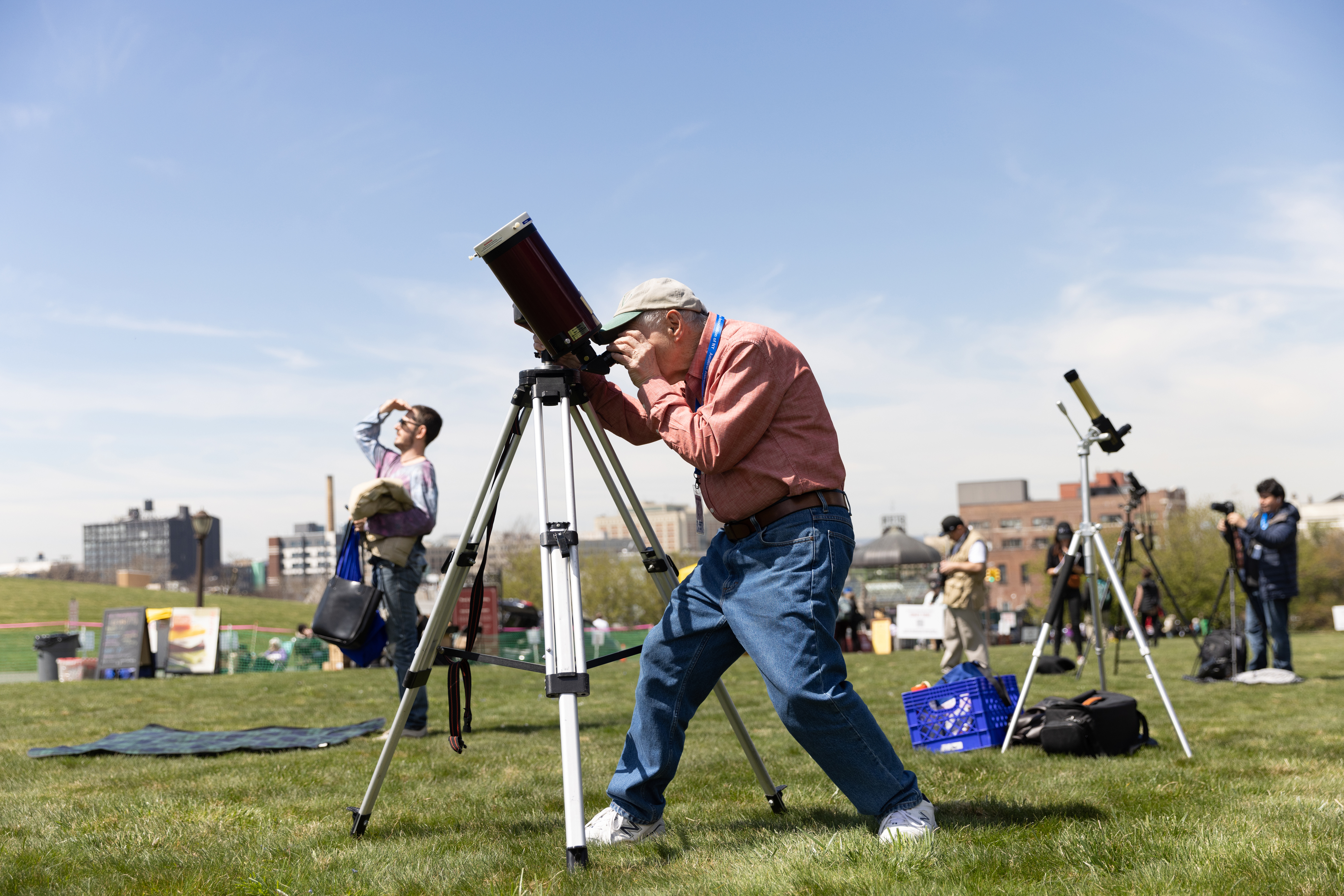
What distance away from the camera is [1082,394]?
19.3 ft

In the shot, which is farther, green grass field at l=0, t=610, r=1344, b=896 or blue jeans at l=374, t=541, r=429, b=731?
blue jeans at l=374, t=541, r=429, b=731

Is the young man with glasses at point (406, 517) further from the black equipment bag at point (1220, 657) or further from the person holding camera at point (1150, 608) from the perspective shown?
the person holding camera at point (1150, 608)

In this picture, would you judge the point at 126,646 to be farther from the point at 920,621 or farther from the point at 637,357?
the point at 637,357

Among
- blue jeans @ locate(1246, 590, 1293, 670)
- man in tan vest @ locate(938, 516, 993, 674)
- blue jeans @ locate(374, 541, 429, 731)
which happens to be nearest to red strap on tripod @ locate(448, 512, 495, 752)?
blue jeans @ locate(374, 541, 429, 731)

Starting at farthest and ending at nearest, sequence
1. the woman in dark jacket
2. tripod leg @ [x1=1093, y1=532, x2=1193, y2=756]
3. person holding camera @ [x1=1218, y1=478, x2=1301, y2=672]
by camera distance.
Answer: the woman in dark jacket < person holding camera @ [x1=1218, y1=478, x2=1301, y2=672] < tripod leg @ [x1=1093, y1=532, x2=1193, y2=756]

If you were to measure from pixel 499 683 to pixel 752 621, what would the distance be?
9.90 m

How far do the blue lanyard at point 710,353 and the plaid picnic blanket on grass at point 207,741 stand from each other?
14.0 feet

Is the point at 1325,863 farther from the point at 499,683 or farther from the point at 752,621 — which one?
the point at 499,683

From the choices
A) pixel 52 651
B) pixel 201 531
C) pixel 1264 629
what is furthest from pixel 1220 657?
pixel 201 531

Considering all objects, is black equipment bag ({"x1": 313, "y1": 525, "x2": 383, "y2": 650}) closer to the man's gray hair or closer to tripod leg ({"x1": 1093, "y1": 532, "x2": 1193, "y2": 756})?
the man's gray hair

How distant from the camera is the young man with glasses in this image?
6.68 metres

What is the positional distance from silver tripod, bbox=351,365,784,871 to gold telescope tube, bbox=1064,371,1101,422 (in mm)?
3128

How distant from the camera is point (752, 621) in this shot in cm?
325

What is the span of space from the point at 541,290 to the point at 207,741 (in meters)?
5.03
